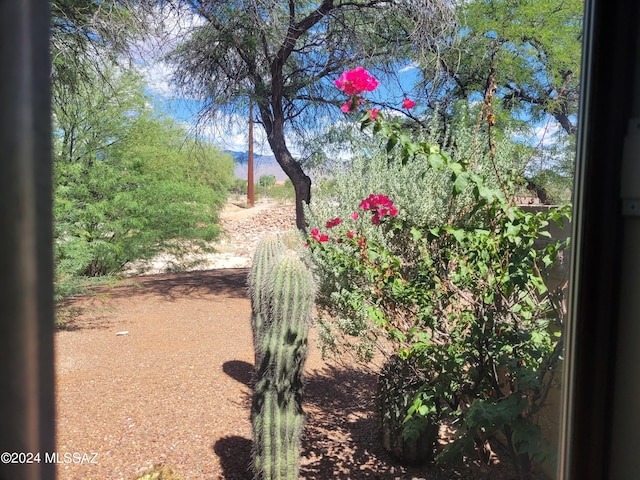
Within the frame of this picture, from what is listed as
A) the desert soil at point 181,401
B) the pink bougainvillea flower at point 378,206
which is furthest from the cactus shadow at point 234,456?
the pink bougainvillea flower at point 378,206

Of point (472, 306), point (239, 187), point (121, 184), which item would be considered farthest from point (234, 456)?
point (239, 187)

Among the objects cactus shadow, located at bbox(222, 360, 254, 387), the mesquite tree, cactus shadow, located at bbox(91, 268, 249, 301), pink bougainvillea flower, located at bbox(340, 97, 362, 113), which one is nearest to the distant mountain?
the mesquite tree

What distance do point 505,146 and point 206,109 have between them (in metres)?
3.96

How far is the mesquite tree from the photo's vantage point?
485 centimetres

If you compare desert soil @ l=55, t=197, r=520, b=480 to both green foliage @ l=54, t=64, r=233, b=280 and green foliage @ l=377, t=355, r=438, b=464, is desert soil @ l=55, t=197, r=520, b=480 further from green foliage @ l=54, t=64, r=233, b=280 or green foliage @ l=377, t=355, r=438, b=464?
green foliage @ l=54, t=64, r=233, b=280

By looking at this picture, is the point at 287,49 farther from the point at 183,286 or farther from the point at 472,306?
the point at 472,306

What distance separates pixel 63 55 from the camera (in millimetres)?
3650

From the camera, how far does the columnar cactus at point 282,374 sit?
6.25 feet

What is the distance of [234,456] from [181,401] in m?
0.57

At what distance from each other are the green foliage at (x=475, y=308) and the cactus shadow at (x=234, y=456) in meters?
0.74

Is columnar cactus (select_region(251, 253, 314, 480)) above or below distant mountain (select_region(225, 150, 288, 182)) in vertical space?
below

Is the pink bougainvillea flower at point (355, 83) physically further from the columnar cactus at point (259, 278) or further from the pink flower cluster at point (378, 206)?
the columnar cactus at point (259, 278)

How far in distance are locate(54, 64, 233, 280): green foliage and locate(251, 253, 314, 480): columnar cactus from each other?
252 centimetres

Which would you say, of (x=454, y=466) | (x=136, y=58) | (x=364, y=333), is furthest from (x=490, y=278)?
(x=136, y=58)
